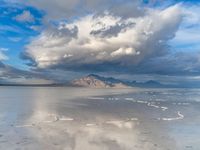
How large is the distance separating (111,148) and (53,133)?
28.9 ft

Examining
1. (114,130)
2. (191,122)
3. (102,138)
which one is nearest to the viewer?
(102,138)

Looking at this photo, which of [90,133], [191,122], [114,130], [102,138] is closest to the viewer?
[102,138]

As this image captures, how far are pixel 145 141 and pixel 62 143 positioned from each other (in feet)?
25.8

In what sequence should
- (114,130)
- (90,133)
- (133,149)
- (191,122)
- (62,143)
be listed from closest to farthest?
1. (133,149)
2. (62,143)
3. (90,133)
4. (114,130)
5. (191,122)

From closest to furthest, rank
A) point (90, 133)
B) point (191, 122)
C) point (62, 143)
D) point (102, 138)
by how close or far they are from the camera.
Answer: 1. point (62, 143)
2. point (102, 138)
3. point (90, 133)
4. point (191, 122)

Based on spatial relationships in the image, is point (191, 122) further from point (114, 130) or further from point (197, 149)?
point (197, 149)

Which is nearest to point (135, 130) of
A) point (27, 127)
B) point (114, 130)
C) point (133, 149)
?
point (114, 130)

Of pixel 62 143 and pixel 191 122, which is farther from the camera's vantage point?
pixel 191 122

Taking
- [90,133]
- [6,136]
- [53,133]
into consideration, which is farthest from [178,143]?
[6,136]

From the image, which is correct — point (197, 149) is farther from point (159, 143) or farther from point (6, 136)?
point (6, 136)

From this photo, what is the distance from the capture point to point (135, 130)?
1320 inches

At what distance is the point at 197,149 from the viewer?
2481 centimetres

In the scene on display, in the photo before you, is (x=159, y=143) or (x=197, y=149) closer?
(x=197, y=149)

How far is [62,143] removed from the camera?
26.0 m
